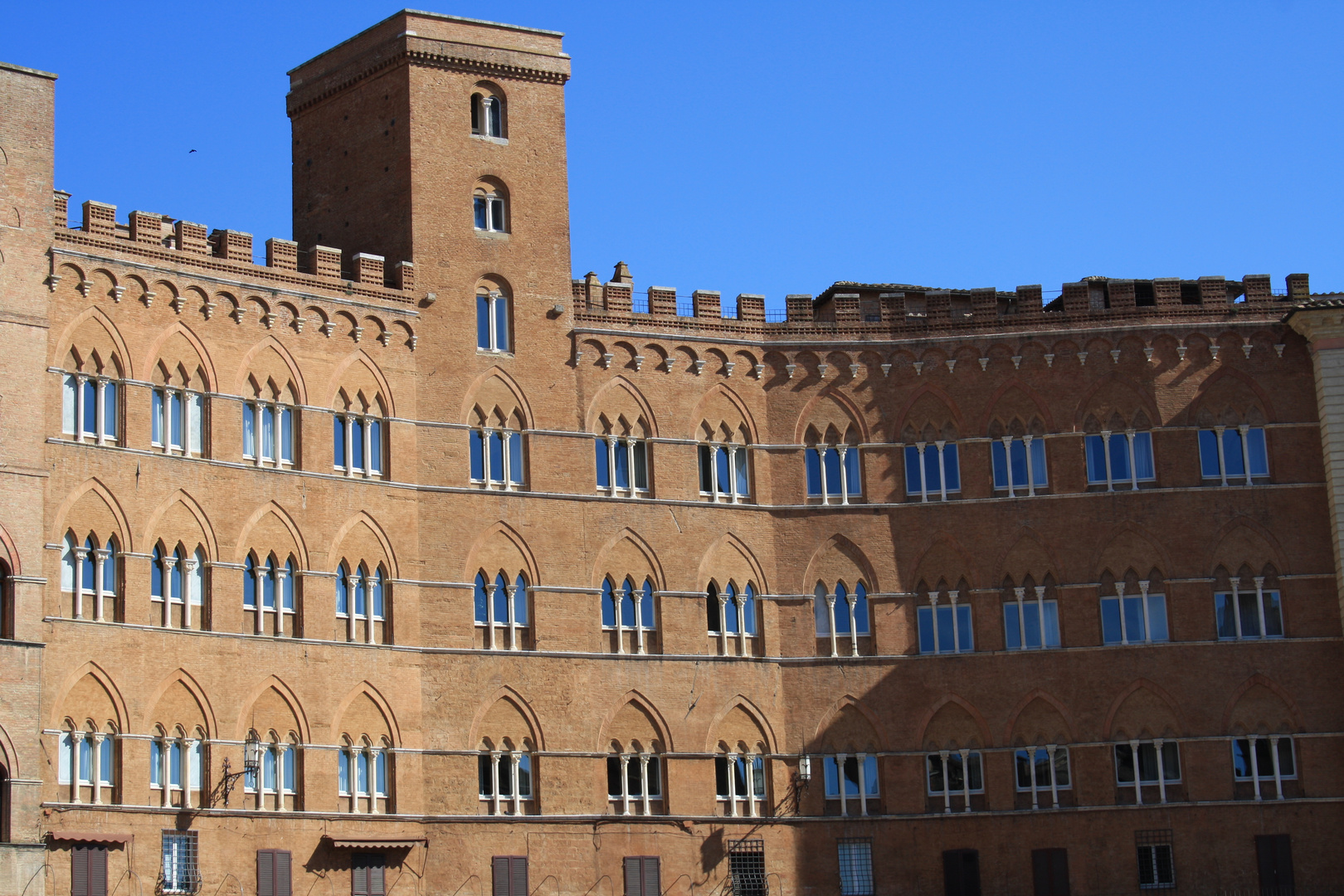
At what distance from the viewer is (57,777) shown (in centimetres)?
5181

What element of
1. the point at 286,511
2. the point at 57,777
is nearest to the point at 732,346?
the point at 286,511

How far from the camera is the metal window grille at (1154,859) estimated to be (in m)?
61.0

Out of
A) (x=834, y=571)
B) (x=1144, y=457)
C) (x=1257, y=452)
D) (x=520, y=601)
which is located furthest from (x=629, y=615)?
(x=1257, y=452)

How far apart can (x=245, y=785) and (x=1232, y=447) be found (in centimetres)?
2818

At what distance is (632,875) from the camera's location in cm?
5919

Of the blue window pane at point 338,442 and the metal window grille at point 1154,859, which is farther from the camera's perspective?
the metal window grille at point 1154,859

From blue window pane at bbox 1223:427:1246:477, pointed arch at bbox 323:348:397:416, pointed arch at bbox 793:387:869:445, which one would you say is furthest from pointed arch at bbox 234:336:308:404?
blue window pane at bbox 1223:427:1246:477

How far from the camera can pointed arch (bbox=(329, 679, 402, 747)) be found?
5666 centimetres

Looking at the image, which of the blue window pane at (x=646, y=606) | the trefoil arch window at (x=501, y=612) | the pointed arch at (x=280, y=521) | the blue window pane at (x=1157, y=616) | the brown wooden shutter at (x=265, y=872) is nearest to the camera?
the brown wooden shutter at (x=265, y=872)

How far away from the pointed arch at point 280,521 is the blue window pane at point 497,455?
19.0 feet

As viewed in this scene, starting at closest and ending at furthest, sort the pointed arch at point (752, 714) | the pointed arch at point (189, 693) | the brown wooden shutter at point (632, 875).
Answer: the pointed arch at point (189, 693)
the brown wooden shutter at point (632, 875)
the pointed arch at point (752, 714)

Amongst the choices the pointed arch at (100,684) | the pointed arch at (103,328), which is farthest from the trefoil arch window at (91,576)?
A: the pointed arch at (103,328)

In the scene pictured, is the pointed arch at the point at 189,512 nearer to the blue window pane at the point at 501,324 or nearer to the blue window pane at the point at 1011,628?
the blue window pane at the point at 501,324

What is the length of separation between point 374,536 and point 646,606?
7.70 meters
